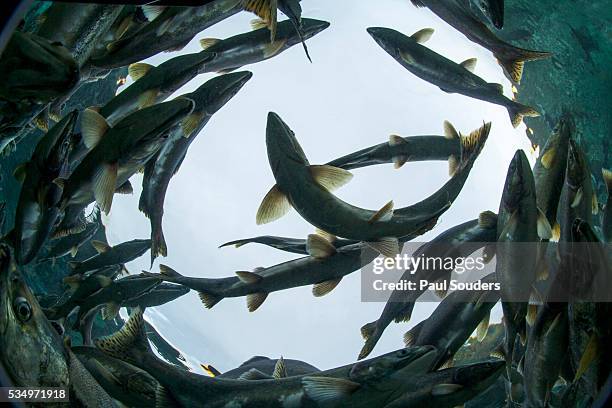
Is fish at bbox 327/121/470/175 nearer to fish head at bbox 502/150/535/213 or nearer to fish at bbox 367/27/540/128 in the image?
fish at bbox 367/27/540/128

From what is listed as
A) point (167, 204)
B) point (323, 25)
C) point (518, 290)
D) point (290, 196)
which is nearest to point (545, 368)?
point (518, 290)

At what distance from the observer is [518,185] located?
3.94 meters

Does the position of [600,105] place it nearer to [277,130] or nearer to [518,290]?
[518,290]

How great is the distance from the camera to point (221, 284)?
520 cm

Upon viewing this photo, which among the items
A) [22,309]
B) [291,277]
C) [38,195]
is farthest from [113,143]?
[291,277]

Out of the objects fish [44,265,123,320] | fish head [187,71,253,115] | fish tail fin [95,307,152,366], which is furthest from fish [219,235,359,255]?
fish [44,265,123,320]

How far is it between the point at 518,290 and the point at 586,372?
2.77ft

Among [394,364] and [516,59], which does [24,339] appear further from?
[516,59]

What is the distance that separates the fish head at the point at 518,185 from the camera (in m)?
3.89

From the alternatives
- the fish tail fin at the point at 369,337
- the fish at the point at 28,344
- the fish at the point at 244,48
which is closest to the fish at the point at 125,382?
the fish at the point at 28,344

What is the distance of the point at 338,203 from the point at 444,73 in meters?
1.78

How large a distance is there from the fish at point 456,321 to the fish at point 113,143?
9.02 feet

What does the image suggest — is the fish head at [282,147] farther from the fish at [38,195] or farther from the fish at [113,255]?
the fish at [113,255]

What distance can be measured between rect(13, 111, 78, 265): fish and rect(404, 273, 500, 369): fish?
3390 millimetres
